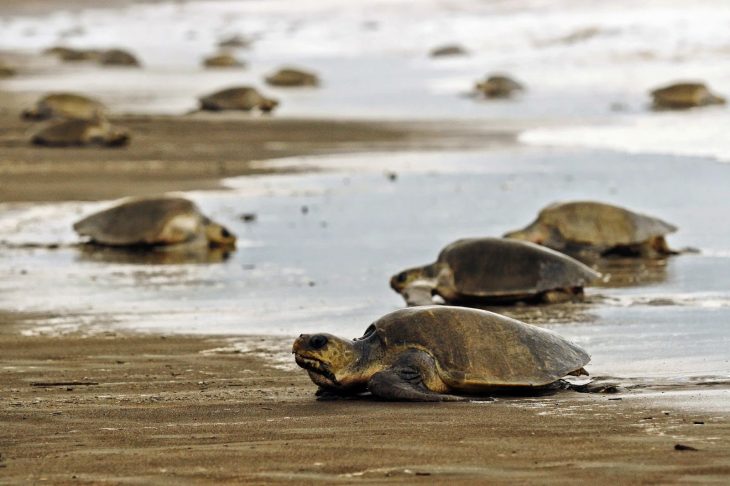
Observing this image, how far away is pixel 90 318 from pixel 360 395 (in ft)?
8.90

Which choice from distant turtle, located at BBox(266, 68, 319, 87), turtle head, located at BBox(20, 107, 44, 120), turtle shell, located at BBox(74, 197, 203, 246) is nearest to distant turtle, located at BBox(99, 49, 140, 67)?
distant turtle, located at BBox(266, 68, 319, 87)

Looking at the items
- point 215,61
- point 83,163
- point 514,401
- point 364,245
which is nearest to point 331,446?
point 514,401

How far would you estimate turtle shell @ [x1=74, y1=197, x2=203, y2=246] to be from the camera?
11250 mm

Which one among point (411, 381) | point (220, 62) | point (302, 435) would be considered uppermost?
point (220, 62)

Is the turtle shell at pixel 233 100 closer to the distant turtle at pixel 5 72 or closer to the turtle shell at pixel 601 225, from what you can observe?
the distant turtle at pixel 5 72

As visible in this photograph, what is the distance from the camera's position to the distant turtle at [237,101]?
79.0 feet

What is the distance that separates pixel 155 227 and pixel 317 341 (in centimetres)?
558

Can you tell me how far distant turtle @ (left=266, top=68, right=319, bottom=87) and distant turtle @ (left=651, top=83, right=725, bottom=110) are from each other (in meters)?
8.65

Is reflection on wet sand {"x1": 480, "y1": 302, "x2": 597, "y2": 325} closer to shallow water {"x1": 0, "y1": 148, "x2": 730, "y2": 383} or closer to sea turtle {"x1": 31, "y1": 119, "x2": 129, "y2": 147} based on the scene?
shallow water {"x1": 0, "y1": 148, "x2": 730, "y2": 383}

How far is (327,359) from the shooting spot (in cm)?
593

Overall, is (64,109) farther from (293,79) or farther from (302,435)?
(302,435)

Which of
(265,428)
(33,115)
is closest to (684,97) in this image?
(33,115)

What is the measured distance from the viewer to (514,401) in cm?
576

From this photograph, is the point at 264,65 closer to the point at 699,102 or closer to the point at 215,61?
the point at 215,61
